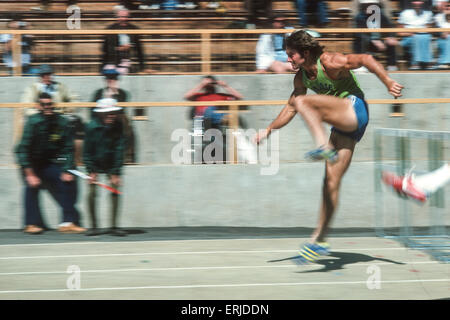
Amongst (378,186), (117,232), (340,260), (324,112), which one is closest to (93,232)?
(117,232)

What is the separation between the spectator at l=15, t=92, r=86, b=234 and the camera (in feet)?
34.2

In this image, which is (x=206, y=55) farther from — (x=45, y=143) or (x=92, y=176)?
(x=45, y=143)

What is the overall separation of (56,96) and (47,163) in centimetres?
A: 96

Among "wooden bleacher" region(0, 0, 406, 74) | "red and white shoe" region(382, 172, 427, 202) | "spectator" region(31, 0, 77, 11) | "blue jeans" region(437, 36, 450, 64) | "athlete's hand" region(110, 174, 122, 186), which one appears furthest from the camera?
"spectator" region(31, 0, 77, 11)

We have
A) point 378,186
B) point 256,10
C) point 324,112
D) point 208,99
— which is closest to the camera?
point 324,112

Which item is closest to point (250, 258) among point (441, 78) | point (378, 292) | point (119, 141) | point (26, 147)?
point (378, 292)

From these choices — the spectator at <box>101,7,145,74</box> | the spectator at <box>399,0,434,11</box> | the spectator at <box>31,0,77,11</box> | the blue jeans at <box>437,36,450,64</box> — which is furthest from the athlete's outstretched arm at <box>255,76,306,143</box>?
the spectator at <box>31,0,77,11</box>

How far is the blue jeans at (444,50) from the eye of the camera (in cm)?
1257

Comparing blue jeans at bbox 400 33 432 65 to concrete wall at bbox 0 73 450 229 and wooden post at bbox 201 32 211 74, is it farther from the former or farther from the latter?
wooden post at bbox 201 32 211 74

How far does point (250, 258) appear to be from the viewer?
28.7 ft

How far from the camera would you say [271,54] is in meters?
12.5

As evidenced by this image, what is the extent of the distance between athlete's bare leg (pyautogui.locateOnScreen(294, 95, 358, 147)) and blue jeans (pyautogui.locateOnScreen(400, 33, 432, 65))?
213 inches

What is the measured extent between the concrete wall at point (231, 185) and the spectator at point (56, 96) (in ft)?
0.60

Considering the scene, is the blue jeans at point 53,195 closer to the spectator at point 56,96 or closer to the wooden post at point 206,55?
the spectator at point 56,96
